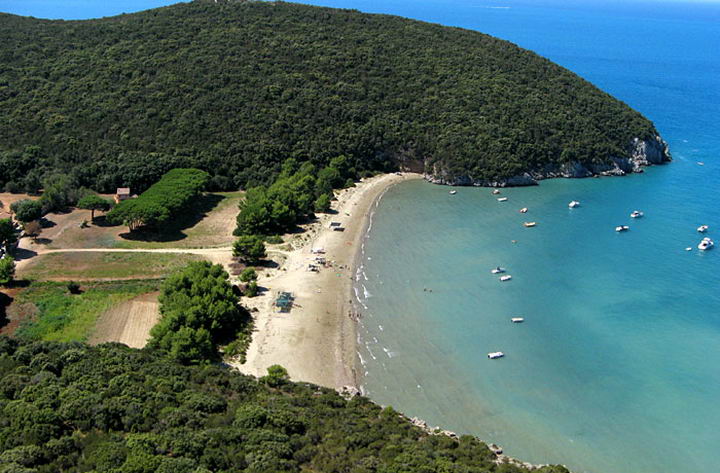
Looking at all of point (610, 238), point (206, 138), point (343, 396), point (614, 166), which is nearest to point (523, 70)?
point (614, 166)

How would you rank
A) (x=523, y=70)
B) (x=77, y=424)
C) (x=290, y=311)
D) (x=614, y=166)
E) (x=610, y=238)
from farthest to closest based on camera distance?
(x=523, y=70) < (x=614, y=166) < (x=610, y=238) < (x=290, y=311) < (x=77, y=424)

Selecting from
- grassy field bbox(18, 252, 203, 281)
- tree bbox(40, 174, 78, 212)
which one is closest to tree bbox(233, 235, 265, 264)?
grassy field bbox(18, 252, 203, 281)

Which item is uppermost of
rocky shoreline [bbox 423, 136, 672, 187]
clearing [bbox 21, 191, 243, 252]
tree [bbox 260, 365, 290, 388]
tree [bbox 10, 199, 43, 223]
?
rocky shoreline [bbox 423, 136, 672, 187]

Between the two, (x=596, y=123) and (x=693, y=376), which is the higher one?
(x=596, y=123)

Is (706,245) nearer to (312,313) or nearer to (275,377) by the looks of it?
(312,313)

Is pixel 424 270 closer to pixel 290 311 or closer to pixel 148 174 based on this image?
pixel 290 311

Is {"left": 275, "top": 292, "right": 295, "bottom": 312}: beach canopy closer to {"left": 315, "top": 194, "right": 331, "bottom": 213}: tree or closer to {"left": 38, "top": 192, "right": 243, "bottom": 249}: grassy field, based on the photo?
{"left": 38, "top": 192, "right": 243, "bottom": 249}: grassy field
